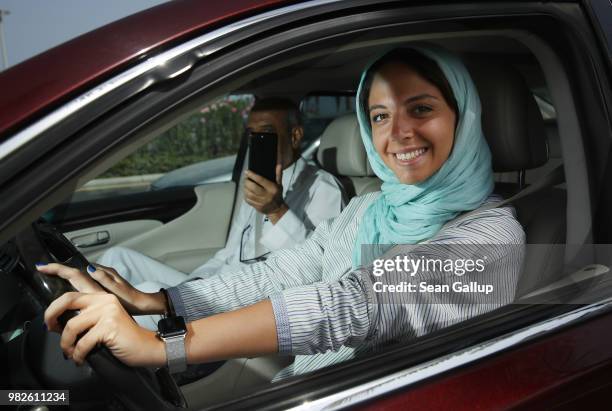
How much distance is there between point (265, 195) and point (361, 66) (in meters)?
0.78

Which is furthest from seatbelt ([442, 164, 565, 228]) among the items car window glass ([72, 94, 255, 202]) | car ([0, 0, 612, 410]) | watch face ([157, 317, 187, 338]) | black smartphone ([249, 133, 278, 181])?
car window glass ([72, 94, 255, 202])

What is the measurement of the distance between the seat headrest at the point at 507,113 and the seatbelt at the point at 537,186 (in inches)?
2.8

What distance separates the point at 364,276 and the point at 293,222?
1050 mm

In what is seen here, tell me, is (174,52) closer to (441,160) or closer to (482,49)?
(441,160)

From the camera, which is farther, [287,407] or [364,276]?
[364,276]

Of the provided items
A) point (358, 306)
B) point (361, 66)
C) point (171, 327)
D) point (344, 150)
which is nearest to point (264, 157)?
point (344, 150)

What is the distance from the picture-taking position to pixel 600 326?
3.61 ft

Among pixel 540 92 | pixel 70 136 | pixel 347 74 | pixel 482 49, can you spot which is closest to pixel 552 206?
pixel 540 92

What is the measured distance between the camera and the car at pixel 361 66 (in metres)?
0.81

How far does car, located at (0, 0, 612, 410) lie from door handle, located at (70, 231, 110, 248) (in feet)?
4.85

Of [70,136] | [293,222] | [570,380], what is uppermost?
[70,136]

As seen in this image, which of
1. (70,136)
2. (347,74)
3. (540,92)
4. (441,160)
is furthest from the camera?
(347,74)

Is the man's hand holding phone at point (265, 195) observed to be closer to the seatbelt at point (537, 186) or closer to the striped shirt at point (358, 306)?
the striped shirt at point (358, 306)

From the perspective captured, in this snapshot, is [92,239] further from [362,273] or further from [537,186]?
[537,186]
